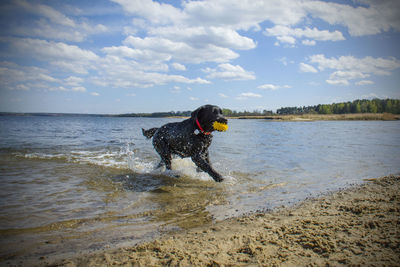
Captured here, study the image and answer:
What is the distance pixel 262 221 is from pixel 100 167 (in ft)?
18.6

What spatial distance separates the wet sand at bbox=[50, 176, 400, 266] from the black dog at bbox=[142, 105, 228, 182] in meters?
1.98

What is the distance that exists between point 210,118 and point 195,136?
63 cm

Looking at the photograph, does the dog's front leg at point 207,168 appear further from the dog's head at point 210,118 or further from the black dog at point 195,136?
the dog's head at point 210,118

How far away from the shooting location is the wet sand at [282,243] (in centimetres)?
201

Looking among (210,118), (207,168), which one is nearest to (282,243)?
(207,168)

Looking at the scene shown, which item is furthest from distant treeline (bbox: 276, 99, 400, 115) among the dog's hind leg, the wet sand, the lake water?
the wet sand

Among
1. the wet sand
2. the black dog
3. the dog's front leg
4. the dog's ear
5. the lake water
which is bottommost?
the lake water

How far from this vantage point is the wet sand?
6.59ft

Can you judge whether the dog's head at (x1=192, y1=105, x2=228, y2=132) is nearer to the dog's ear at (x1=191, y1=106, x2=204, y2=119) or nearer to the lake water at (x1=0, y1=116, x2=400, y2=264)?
the dog's ear at (x1=191, y1=106, x2=204, y2=119)

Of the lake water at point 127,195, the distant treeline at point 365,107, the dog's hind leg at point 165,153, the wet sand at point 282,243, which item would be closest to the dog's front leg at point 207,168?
the lake water at point 127,195

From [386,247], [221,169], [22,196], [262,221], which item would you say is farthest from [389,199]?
[22,196]

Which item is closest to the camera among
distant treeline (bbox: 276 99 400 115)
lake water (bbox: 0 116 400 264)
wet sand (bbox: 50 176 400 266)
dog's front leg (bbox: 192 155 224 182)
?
wet sand (bbox: 50 176 400 266)

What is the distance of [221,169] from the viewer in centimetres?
679

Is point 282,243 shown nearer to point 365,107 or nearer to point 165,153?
point 165,153
